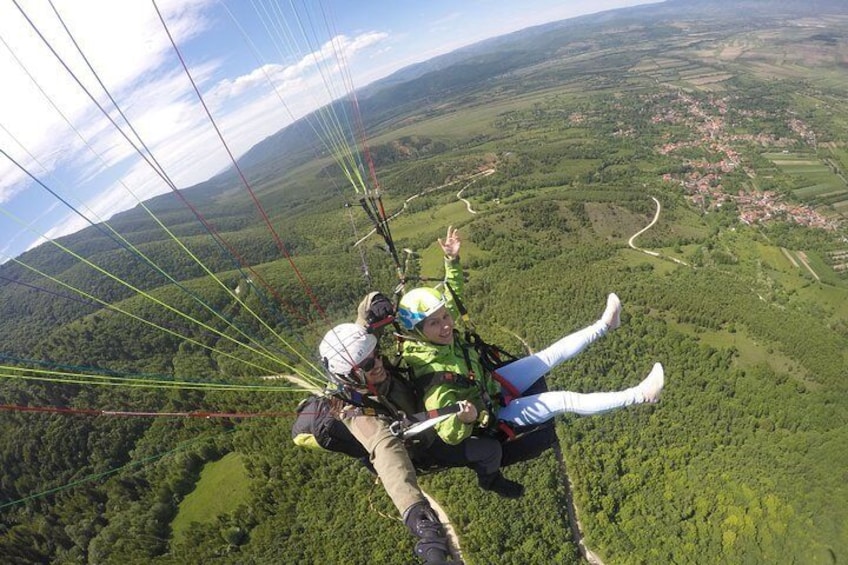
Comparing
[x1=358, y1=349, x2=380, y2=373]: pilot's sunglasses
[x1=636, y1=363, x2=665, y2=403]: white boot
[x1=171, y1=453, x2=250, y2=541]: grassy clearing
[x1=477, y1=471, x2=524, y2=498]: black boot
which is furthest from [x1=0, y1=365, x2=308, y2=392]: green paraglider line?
[x1=171, y1=453, x2=250, y2=541]: grassy clearing

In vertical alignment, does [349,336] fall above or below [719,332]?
above

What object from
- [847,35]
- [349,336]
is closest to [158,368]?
[349,336]

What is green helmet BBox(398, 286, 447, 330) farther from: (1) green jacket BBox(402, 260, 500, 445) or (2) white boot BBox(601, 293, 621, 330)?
(2) white boot BBox(601, 293, 621, 330)

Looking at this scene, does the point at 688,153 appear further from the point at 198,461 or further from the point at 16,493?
the point at 16,493

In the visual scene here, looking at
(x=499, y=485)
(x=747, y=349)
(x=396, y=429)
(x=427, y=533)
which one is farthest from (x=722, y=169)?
(x=427, y=533)

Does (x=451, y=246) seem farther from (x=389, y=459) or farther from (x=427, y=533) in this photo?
(x=427, y=533)

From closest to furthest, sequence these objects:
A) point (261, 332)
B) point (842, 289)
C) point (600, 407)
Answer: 1. point (600, 407)
2. point (842, 289)
3. point (261, 332)

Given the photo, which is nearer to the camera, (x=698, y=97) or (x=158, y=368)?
(x=158, y=368)

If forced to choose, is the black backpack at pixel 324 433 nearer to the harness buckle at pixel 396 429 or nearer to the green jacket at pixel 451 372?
the harness buckle at pixel 396 429
